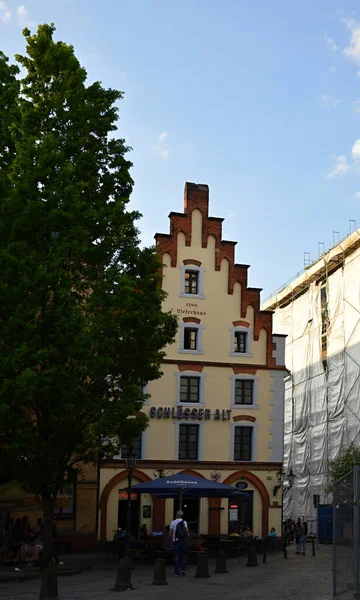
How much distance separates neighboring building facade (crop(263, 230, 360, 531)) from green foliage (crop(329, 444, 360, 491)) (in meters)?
2.36

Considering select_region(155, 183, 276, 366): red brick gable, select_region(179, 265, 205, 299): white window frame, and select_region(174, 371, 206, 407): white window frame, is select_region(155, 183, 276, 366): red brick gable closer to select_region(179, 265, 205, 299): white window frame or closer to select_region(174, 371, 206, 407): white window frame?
select_region(179, 265, 205, 299): white window frame

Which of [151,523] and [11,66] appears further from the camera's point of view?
[151,523]

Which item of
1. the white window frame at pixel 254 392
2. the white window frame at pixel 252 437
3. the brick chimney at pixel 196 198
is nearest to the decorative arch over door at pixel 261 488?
the white window frame at pixel 252 437

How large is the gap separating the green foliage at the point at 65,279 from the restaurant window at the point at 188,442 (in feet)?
50.3

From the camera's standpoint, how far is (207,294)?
132 feet

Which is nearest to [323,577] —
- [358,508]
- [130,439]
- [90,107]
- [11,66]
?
[130,439]

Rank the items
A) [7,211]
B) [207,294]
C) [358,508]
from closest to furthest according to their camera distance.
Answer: [358,508]
[7,211]
[207,294]

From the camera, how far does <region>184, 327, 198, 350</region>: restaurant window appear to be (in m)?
39.6

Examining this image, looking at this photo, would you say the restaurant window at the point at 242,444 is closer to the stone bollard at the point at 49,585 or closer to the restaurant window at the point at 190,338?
the restaurant window at the point at 190,338

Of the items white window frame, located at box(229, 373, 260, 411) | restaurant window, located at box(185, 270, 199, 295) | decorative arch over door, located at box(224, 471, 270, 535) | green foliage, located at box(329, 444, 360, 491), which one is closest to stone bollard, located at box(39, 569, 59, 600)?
decorative arch over door, located at box(224, 471, 270, 535)

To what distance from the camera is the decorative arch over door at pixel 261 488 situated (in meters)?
38.9

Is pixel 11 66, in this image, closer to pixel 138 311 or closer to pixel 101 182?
pixel 101 182

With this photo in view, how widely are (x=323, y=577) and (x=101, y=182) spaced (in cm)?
1358

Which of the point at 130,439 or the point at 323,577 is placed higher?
the point at 130,439
